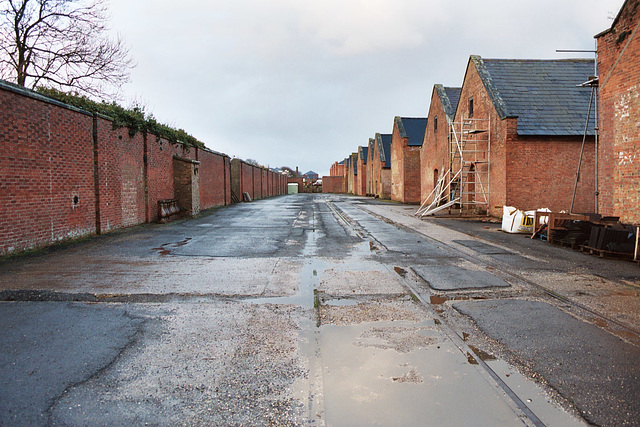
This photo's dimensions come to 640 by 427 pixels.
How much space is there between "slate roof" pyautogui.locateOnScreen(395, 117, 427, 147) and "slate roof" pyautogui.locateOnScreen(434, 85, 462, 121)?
6.10 metres

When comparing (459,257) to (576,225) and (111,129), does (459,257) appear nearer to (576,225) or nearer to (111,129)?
(576,225)

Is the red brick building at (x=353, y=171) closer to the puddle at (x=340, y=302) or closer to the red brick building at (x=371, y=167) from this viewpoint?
the red brick building at (x=371, y=167)

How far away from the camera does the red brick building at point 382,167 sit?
46.2 meters

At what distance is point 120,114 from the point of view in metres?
14.2

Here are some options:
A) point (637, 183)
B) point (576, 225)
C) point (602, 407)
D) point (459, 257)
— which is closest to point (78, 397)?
point (602, 407)

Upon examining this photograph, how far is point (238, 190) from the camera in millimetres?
38188

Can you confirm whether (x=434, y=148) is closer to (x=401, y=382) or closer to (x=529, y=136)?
(x=529, y=136)

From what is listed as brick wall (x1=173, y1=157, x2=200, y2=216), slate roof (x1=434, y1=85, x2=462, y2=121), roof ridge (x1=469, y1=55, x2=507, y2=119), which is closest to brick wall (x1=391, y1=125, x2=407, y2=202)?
slate roof (x1=434, y1=85, x2=462, y2=121)

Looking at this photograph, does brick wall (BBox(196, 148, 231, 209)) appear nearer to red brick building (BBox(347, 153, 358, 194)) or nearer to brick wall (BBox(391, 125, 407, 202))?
brick wall (BBox(391, 125, 407, 202))

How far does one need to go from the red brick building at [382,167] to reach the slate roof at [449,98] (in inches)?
659

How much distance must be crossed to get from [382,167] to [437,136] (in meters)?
18.3

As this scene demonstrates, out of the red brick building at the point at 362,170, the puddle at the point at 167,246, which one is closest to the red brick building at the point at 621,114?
the puddle at the point at 167,246

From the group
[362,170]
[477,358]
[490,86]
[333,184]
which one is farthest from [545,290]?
[333,184]

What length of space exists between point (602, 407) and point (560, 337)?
1393mm
